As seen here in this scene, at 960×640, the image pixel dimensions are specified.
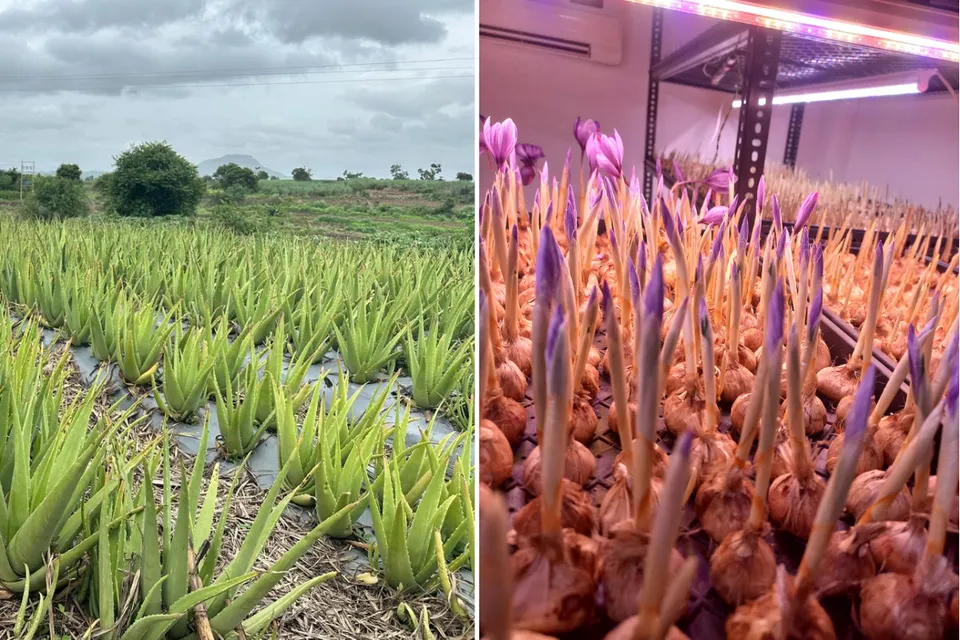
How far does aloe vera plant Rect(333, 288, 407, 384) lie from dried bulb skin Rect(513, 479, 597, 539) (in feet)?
2.13

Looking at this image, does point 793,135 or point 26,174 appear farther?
point 26,174

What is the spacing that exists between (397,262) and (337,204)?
0.44ft

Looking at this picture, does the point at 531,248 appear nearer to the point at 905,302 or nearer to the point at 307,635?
the point at 905,302

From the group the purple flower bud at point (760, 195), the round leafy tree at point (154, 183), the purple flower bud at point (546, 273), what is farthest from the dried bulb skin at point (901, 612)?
the round leafy tree at point (154, 183)

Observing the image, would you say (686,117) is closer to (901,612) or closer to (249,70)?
(901,612)

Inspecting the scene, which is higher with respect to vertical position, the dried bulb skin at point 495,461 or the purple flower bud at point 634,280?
the purple flower bud at point 634,280

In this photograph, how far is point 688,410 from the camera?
396mm

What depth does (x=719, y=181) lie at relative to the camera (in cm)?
58

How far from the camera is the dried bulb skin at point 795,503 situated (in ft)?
1.14

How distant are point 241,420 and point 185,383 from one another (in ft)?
0.40

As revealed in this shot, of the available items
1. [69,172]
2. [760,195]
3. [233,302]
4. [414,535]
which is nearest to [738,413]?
[760,195]

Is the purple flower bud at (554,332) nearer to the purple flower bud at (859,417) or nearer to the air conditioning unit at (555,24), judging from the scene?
the purple flower bud at (859,417)

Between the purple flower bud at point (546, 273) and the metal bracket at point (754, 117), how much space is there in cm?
29

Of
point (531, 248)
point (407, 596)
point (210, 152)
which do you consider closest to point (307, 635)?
point (407, 596)
